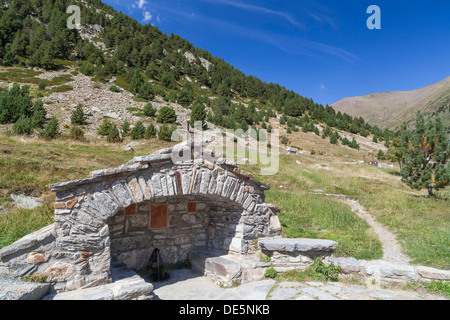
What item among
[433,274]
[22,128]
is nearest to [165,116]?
[22,128]

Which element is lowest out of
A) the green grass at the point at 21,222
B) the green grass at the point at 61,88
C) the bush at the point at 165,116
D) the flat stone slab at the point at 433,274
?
the flat stone slab at the point at 433,274

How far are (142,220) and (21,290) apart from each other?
297 cm

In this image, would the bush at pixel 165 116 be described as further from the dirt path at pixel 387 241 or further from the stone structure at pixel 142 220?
the stone structure at pixel 142 220

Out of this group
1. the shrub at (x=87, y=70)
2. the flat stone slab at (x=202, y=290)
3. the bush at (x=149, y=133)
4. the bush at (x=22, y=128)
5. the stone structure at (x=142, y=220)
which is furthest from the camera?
the shrub at (x=87, y=70)

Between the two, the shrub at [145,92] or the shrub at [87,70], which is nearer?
the shrub at [145,92]

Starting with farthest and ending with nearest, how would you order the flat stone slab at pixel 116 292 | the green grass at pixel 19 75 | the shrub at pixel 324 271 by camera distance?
the green grass at pixel 19 75, the shrub at pixel 324 271, the flat stone slab at pixel 116 292

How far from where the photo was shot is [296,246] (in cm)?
590

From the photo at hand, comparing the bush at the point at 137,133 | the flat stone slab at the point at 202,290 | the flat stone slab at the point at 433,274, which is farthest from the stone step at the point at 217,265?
the bush at the point at 137,133

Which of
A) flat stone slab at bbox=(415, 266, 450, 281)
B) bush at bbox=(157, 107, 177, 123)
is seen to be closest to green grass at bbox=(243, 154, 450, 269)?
flat stone slab at bbox=(415, 266, 450, 281)

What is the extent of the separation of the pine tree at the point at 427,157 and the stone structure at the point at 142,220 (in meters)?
11.7

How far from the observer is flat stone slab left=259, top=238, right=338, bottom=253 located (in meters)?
5.90

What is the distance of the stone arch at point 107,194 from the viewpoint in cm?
427

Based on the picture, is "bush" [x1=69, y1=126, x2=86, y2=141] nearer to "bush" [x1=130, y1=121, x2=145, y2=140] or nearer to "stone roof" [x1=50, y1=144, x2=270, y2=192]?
"bush" [x1=130, y1=121, x2=145, y2=140]
